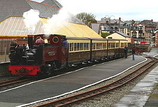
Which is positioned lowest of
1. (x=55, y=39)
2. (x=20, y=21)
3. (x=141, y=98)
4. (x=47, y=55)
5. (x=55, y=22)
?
(x=141, y=98)

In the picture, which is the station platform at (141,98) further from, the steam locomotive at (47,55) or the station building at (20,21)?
the station building at (20,21)

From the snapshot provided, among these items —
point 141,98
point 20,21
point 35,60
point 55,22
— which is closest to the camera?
point 141,98

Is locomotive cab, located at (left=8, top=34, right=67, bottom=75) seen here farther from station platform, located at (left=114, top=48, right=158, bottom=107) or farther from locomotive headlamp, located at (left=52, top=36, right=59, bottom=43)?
station platform, located at (left=114, top=48, right=158, bottom=107)

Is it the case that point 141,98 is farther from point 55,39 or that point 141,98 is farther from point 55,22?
point 55,22

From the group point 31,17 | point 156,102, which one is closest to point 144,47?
A: point 31,17

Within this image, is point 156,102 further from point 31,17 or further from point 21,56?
point 31,17

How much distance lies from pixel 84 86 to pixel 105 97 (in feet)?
8.37

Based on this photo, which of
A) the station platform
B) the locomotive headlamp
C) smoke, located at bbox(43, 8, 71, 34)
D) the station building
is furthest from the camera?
the station building

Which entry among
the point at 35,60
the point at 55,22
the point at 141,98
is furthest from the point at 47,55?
the point at 141,98

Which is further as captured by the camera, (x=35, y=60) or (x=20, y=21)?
(x=20, y=21)

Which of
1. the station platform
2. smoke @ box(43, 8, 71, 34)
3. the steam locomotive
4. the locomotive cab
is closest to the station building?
smoke @ box(43, 8, 71, 34)

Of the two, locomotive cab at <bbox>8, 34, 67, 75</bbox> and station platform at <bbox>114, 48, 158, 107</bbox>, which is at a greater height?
locomotive cab at <bbox>8, 34, 67, 75</bbox>

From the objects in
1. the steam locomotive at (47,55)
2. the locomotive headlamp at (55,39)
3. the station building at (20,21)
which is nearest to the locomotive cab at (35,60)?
the steam locomotive at (47,55)

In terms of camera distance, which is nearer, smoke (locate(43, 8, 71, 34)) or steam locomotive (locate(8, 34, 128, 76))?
steam locomotive (locate(8, 34, 128, 76))
